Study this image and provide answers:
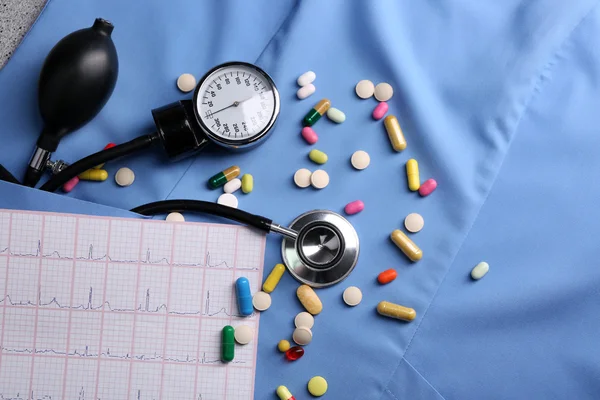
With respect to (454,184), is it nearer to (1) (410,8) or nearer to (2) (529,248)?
(2) (529,248)

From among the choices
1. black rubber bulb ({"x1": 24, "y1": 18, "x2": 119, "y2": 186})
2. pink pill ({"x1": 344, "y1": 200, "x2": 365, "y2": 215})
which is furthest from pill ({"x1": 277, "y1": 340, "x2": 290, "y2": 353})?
black rubber bulb ({"x1": 24, "y1": 18, "x2": 119, "y2": 186})

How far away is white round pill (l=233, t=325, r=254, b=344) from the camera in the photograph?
3.40ft

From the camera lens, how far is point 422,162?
3.56ft

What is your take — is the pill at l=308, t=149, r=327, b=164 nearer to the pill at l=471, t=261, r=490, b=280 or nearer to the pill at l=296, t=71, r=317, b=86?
the pill at l=296, t=71, r=317, b=86

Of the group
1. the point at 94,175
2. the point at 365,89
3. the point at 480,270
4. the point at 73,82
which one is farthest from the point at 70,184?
the point at 480,270

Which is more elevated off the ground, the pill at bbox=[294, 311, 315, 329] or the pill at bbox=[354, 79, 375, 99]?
the pill at bbox=[354, 79, 375, 99]

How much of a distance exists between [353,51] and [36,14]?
1.68ft

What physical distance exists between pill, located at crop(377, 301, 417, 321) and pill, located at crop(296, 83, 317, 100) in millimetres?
341

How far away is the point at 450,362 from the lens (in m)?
1.06

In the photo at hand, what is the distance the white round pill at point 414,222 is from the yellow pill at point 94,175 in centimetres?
47

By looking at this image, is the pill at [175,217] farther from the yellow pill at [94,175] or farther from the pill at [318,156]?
the pill at [318,156]

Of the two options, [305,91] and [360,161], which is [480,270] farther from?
[305,91]

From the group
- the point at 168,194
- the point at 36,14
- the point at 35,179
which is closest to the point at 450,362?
the point at 168,194

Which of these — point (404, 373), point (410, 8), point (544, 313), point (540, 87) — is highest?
point (410, 8)
